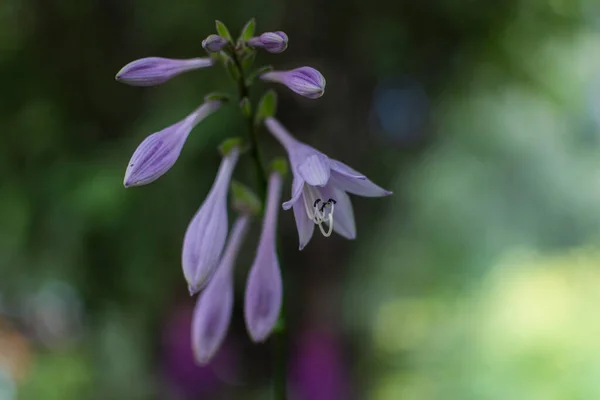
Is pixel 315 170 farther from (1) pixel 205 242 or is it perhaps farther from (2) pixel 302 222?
(1) pixel 205 242

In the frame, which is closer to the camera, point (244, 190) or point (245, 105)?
point (245, 105)

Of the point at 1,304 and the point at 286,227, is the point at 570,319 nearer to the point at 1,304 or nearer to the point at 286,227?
the point at 286,227

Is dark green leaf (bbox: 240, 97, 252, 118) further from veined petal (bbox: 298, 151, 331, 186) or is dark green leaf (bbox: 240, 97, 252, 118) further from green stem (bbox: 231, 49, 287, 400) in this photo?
veined petal (bbox: 298, 151, 331, 186)

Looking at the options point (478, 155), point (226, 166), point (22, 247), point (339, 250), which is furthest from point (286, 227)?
point (226, 166)

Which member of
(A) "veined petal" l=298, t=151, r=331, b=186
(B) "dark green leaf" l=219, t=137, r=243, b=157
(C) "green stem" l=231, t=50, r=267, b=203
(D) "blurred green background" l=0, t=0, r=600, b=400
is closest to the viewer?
(A) "veined petal" l=298, t=151, r=331, b=186

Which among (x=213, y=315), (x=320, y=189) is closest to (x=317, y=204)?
(x=320, y=189)

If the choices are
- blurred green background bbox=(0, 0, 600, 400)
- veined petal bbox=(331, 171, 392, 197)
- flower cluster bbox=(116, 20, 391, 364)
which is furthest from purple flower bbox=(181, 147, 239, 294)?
blurred green background bbox=(0, 0, 600, 400)
